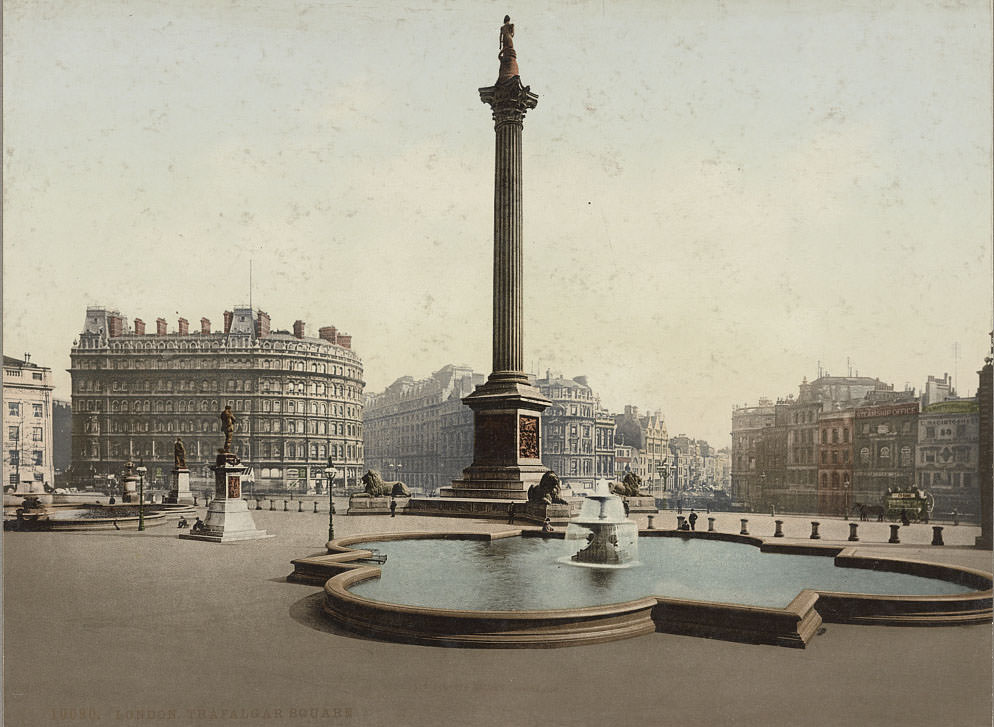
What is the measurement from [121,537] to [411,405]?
5530 centimetres

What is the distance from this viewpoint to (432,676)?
758cm

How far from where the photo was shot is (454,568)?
13.4 meters

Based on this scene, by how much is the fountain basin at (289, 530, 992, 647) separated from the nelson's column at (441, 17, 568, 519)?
11.8 meters

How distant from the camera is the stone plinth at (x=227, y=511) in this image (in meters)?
19.6

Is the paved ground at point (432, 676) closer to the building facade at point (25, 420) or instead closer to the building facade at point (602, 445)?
the building facade at point (25, 420)

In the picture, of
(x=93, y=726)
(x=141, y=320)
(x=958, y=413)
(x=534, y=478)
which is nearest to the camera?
(x=93, y=726)

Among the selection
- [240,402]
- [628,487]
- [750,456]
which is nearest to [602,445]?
[750,456]

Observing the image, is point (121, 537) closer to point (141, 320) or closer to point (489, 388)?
point (141, 320)

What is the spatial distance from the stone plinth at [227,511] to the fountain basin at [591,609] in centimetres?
766

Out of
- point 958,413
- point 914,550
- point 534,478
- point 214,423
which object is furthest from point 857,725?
point 214,423

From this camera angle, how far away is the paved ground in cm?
718

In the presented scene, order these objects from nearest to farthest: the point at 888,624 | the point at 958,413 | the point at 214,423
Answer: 1. the point at 888,624
2. the point at 958,413
3. the point at 214,423

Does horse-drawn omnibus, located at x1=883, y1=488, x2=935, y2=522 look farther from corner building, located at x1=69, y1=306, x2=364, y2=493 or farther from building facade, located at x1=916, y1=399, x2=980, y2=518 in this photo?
corner building, located at x1=69, y1=306, x2=364, y2=493

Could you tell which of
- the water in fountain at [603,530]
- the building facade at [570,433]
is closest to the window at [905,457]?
the water in fountain at [603,530]
